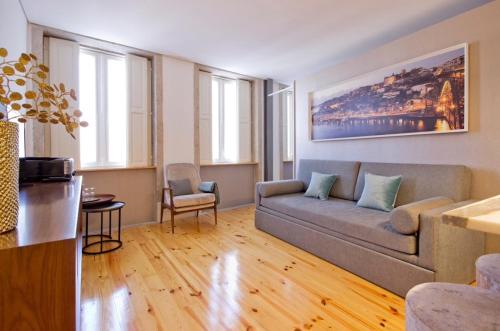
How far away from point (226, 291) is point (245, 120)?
3.52 m

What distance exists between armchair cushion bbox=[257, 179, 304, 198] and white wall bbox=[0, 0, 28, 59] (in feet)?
9.23

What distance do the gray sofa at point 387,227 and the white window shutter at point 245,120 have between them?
5.38ft

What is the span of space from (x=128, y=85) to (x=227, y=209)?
8.56 feet

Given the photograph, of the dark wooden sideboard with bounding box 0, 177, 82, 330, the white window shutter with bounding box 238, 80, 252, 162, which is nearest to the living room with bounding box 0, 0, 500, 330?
the dark wooden sideboard with bounding box 0, 177, 82, 330

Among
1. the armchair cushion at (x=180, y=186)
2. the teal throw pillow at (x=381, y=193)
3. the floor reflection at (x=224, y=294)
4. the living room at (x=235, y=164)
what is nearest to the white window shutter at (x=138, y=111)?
the living room at (x=235, y=164)

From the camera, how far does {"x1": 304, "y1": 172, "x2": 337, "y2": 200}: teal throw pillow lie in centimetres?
319

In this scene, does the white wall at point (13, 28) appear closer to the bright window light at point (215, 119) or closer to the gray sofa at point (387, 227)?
the bright window light at point (215, 119)

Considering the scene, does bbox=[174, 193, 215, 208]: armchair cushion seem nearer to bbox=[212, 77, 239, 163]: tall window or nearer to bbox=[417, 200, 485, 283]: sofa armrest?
bbox=[212, 77, 239, 163]: tall window

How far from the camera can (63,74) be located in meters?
3.14

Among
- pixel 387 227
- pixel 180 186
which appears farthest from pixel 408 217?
→ pixel 180 186

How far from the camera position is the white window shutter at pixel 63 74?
3.11 metres

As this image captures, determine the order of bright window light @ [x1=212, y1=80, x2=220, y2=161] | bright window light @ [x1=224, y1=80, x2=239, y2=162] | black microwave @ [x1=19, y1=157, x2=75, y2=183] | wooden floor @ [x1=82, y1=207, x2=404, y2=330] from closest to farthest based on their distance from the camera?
wooden floor @ [x1=82, y1=207, x2=404, y2=330] → black microwave @ [x1=19, y1=157, x2=75, y2=183] → bright window light @ [x1=212, y1=80, x2=220, y2=161] → bright window light @ [x1=224, y1=80, x2=239, y2=162]

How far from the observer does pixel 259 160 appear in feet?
16.8

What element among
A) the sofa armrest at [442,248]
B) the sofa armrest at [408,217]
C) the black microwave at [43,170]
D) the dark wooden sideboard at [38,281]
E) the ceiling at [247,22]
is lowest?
the sofa armrest at [442,248]
